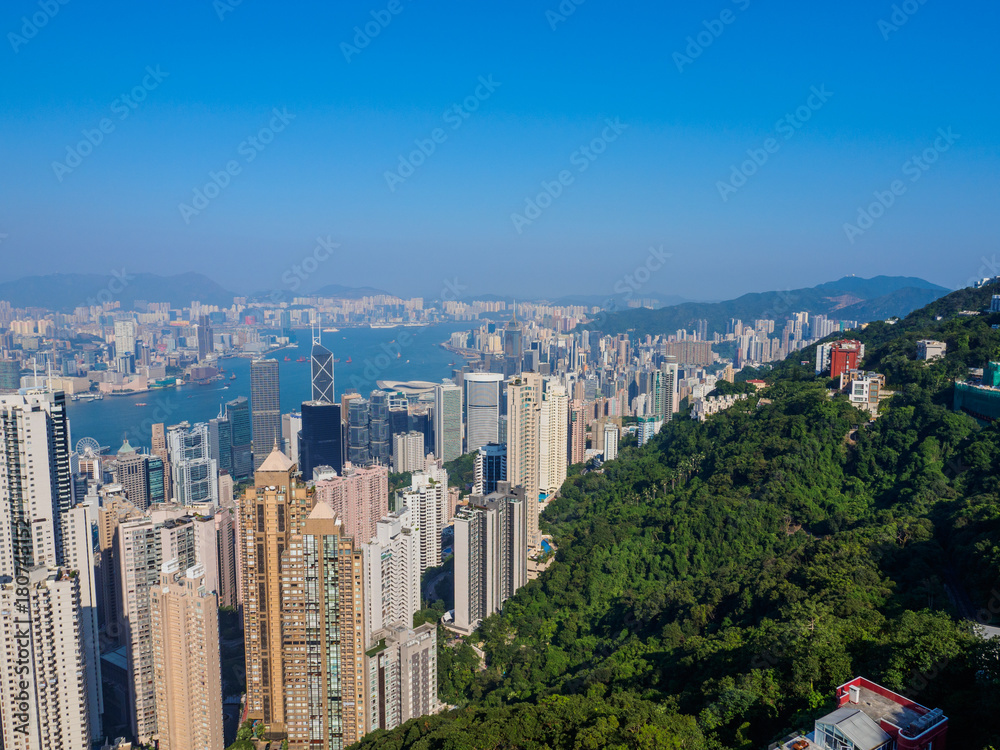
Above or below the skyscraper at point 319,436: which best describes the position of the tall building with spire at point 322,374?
above

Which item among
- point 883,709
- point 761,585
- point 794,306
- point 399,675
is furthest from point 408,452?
point 794,306

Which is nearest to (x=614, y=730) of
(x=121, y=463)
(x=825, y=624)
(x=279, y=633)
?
(x=825, y=624)

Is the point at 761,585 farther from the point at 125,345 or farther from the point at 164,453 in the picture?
the point at 125,345

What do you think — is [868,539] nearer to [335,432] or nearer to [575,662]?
[575,662]

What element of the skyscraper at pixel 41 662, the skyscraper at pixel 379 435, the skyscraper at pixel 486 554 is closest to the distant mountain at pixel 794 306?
the skyscraper at pixel 379 435

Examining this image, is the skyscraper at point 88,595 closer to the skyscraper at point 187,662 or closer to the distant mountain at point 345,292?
the skyscraper at point 187,662

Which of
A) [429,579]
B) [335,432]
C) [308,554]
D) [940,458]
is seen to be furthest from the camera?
[335,432]

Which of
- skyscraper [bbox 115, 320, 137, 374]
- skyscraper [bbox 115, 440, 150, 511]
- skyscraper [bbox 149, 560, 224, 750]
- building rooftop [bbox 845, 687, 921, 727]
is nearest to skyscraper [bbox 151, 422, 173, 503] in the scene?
skyscraper [bbox 115, 440, 150, 511]
